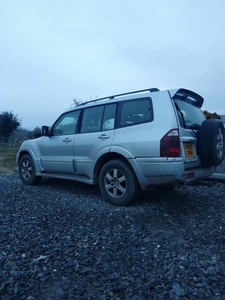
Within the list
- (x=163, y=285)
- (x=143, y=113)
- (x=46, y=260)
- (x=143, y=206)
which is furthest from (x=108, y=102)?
(x=163, y=285)

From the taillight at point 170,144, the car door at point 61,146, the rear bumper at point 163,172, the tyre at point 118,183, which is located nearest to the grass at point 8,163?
the car door at point 61,146

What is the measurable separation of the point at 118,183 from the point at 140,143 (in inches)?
31.2

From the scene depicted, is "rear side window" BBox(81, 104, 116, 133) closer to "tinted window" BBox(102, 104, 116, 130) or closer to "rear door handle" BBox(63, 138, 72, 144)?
"tinted window" BBox(102, 104, 116, 130)

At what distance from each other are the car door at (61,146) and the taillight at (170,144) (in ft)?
6.31

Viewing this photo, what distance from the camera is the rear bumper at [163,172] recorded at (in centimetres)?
301

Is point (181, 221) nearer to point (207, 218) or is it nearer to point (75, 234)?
point (207, 218)

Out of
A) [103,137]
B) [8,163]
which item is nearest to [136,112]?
[103,137]

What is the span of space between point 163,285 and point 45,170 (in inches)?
146

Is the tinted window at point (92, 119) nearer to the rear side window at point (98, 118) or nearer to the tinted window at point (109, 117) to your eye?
the rear side window at point (98, 118)

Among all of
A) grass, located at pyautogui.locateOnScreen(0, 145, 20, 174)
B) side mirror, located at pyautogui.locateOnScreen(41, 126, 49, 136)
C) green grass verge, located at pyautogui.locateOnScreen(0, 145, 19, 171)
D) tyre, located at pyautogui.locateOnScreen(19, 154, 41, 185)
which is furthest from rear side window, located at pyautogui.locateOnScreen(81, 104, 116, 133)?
green grass verge, located at pyautogui.locateOnScreen(0, 145, 19, 171)

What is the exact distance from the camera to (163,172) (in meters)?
3.09

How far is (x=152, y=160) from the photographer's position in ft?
10.3

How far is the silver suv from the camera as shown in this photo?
309cm

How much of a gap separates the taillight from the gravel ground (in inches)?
36.8
